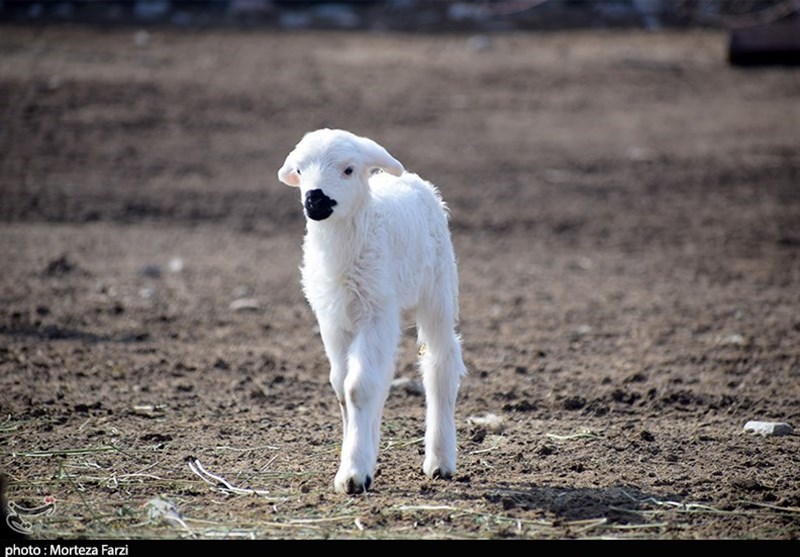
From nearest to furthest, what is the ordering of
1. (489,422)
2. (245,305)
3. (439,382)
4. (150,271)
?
(439,382) → (489,422) → (245,305) → (150,271)

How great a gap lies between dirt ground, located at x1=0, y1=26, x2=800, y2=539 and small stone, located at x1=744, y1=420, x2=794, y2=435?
0.10 m

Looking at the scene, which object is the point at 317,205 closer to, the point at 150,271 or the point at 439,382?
the point at 439,382

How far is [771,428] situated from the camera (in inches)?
315

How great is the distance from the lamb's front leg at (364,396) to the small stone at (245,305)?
5182 millimetres

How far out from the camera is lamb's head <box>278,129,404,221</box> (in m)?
6.53

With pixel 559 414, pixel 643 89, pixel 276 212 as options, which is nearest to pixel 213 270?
pixel 276 212

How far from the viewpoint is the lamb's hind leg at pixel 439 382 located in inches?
Result: 281

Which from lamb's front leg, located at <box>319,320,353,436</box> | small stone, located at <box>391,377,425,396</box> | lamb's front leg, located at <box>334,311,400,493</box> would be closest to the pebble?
small stone, located at <box>391,377,425,396</box>

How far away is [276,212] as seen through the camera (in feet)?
51.4

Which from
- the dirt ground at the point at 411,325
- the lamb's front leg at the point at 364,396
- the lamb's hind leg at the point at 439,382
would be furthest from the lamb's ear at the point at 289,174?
the dirt ground at the point at 411,325

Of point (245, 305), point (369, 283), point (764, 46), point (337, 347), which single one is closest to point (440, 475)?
point (337, 347)

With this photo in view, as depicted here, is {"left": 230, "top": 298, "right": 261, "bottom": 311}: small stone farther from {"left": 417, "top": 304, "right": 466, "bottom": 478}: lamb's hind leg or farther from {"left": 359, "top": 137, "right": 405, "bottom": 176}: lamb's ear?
{"left": 359, "top": 137, "right": 405, "bottom": 176}: lamb's ear

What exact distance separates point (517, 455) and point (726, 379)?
2.75 m

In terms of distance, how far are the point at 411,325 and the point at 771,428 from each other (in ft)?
8.33
